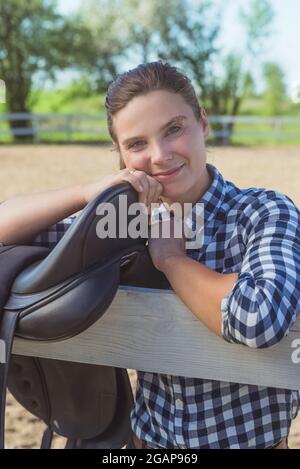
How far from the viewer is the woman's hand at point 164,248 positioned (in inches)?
35.8

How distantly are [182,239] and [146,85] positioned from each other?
258 mm

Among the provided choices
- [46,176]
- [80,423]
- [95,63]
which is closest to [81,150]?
[46,176]

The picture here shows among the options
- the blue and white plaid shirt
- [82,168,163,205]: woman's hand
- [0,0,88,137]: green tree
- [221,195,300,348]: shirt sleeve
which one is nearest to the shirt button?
the blue and white plaid shirt

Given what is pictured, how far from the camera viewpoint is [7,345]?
2.86ft

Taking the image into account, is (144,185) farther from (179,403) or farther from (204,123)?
(179,403)

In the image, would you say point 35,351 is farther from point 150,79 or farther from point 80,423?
point 150,79

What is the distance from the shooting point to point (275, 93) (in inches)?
1035

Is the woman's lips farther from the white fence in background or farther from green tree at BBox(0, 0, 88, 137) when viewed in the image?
green tree at BBox(0, 0, 88, 137)

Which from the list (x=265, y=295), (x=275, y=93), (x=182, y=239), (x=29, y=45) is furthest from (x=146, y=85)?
(x=275, y=93)

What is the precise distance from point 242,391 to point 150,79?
52 centimetres

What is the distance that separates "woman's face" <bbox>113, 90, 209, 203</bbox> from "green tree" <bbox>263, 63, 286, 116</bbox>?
83.6 feet

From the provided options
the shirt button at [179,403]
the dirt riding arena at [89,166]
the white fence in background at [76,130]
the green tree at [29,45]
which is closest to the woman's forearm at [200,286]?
the shirt button at [179,403]

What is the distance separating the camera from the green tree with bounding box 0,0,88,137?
64.6ft

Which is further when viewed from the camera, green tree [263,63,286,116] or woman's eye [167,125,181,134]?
green tree [263,63,286,116]
